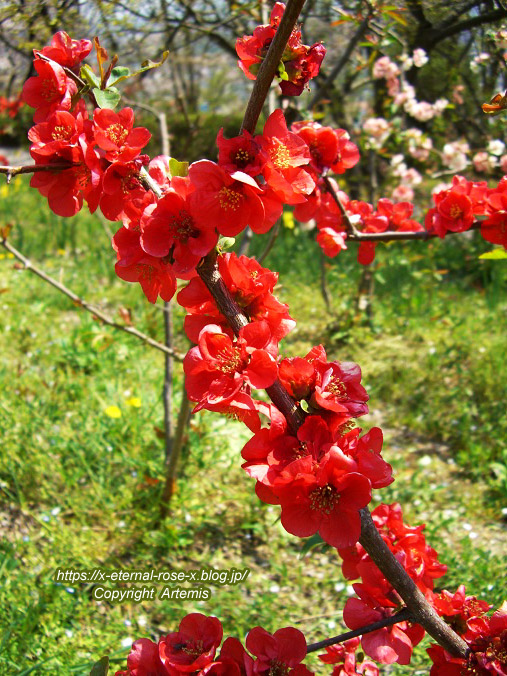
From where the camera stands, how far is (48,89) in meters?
0.94

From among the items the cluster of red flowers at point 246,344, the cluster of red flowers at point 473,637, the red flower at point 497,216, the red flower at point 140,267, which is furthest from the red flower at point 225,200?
the cluster of red flowers at point 473,637

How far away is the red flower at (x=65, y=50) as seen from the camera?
3.07 ft

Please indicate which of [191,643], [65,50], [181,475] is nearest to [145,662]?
[191,643]

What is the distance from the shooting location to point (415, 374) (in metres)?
3.10

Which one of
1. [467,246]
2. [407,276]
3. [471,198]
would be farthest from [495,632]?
[467,246]

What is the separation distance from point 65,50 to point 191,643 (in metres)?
0.98

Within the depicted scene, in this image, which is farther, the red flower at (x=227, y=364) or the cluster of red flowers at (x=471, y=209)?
the cluster of red flowers at (x=471, y=209)

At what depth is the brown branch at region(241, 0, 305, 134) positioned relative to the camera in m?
0.71

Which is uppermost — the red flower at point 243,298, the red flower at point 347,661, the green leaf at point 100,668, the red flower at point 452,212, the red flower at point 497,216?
the red flower at point 452,212

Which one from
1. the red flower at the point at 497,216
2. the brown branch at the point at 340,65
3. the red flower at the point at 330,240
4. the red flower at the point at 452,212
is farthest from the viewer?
the brown branch at the point at 340,65

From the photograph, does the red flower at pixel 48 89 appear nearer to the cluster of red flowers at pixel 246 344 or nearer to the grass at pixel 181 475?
the cluster of red flowers at pixel 246 344

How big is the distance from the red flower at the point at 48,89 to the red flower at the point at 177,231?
0.27 m

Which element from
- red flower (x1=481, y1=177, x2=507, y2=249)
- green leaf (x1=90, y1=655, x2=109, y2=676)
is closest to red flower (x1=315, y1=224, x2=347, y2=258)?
red flower (x1=481, y1=177, x2=507, y2=249)

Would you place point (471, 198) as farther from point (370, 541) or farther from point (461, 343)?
point (461, 343)
